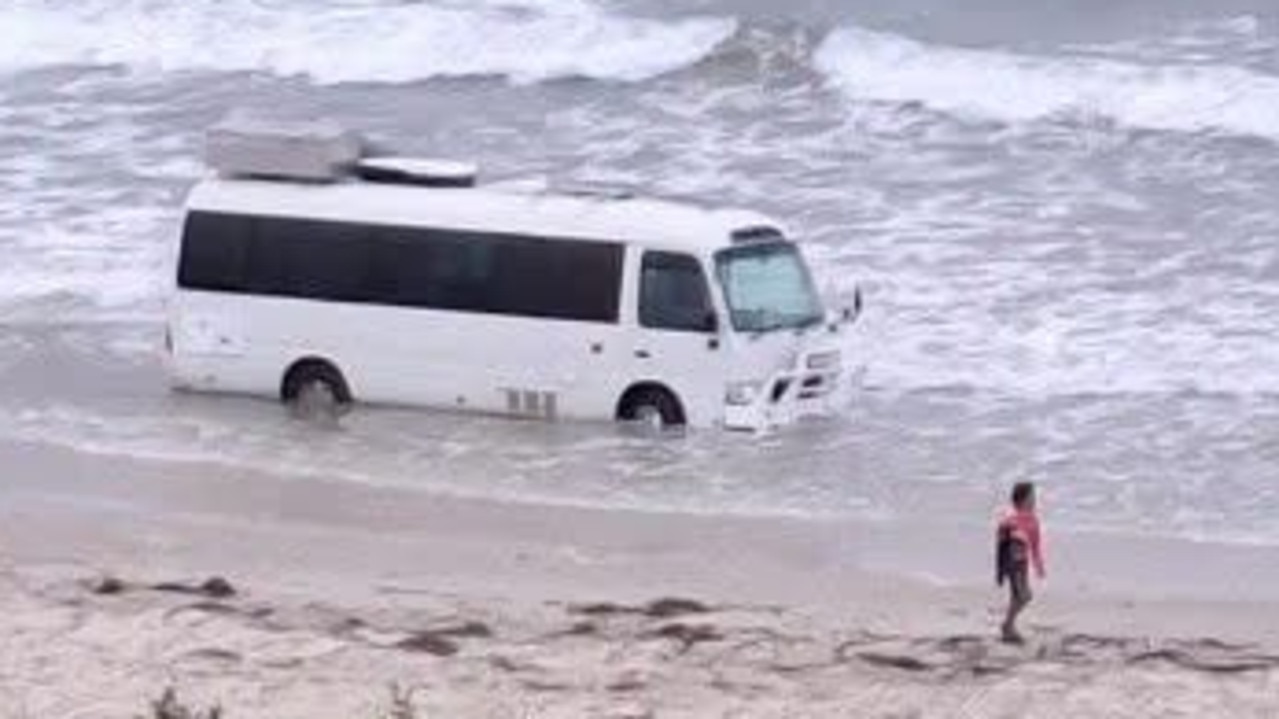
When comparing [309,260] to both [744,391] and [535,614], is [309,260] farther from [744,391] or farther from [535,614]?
[535,614]

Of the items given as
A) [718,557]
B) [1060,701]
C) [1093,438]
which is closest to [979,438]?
[1093,438]

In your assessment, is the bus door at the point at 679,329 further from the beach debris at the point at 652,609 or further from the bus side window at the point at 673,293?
the beach debris at the point at 652,609

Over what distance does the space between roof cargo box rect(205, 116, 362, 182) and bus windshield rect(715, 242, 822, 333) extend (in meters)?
3.39

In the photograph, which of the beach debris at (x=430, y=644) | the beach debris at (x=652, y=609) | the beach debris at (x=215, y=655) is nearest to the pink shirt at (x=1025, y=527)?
the beach debris at (x=652, y=609)

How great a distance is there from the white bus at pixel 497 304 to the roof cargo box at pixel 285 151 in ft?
0.37

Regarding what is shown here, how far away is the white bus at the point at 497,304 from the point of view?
2300 cm

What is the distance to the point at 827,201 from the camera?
101 ft

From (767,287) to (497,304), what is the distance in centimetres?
204

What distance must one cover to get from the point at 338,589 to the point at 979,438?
610 centimetres

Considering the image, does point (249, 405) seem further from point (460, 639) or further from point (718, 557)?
point (460, 639)

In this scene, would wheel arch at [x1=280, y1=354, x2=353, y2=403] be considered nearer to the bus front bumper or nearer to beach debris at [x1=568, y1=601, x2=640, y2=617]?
the bus front bumper

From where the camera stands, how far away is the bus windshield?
23000 mm

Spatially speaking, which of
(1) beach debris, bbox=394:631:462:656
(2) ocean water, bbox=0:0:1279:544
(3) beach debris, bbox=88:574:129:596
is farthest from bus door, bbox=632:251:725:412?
(1) beach debris, bbox=394:631:462:656

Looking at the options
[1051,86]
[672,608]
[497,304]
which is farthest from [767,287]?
[1051,86]
